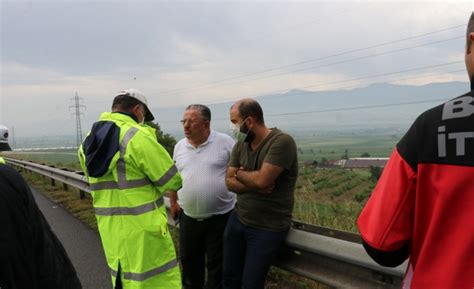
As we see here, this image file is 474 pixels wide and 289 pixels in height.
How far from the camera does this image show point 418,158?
54.9 inches

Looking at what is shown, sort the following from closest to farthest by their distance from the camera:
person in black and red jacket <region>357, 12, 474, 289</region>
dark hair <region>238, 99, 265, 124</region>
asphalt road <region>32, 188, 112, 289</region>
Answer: person in black and red jacket <region>357, 12, 474, 289</region>
dark hair <region>238, 99, 265, 124</region>
asphalt road <region>32, 188, 112, 289</region>

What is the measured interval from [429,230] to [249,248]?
6.04 ft

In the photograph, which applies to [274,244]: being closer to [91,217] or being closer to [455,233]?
[455,233]

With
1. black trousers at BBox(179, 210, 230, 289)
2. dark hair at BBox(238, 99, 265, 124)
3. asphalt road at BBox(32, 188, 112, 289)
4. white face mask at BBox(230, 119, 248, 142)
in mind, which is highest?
dark hair at BBox(238, 99, 265, 124)

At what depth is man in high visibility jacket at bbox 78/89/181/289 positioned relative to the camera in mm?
2740

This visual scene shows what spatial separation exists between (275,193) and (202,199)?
832mm

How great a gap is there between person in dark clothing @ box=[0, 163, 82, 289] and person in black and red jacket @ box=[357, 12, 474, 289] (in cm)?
125

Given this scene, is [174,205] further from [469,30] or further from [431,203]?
[469,30]

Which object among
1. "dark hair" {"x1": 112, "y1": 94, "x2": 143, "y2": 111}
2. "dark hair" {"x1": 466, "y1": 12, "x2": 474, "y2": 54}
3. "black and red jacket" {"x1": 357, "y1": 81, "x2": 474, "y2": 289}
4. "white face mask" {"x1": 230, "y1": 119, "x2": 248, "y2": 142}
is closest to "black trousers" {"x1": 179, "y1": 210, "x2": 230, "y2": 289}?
"white face mask" {"x1": 230, "y1": 119, "x2": 248, "y2": 142}

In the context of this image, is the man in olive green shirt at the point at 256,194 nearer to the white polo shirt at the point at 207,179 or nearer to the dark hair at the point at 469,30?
the white polo shirt at the point at 207,179

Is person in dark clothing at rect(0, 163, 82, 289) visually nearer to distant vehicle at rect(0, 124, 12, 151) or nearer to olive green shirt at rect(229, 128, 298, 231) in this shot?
distant vehicle at rect(0, 124, 12, 151)

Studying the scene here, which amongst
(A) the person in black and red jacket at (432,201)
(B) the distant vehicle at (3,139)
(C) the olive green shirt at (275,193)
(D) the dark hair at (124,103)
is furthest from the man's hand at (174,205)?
(A) the person in black and red jacket at (432,201)

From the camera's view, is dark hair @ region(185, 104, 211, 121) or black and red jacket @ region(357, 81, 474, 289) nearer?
black and red jacket @ region(357, 81, 474, 289)

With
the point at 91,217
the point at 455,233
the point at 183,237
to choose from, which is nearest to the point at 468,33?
the point at 455,233
